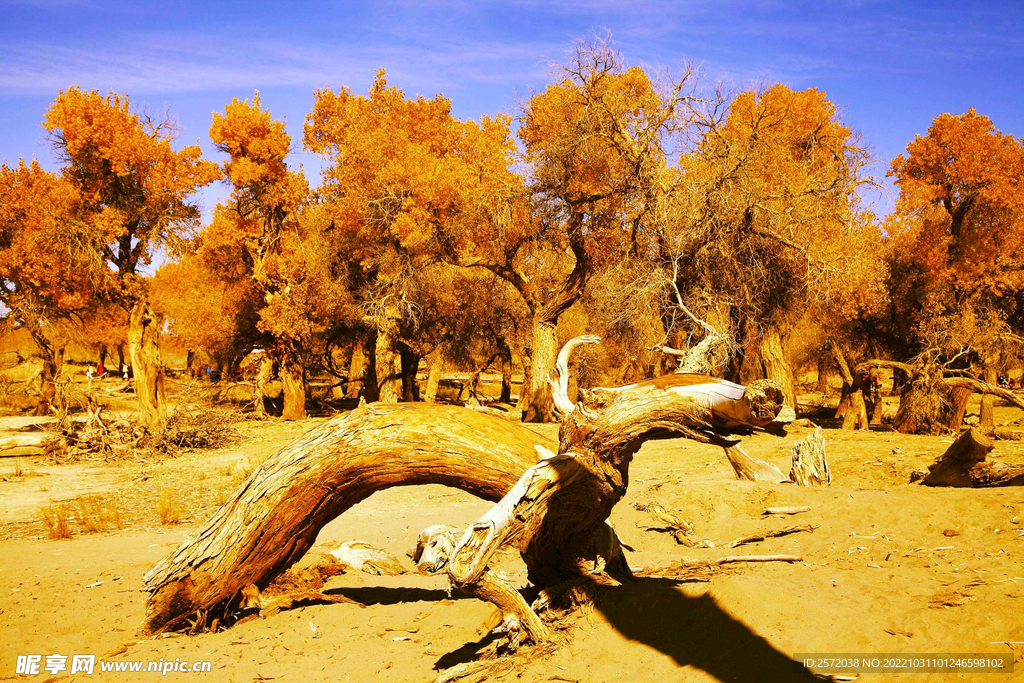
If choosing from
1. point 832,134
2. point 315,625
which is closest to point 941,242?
point 832,134

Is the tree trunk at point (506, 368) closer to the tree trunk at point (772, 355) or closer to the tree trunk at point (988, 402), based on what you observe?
the tree trunk at point (772, 355)

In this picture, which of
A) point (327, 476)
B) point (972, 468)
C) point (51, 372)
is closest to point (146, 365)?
point (51, 372)

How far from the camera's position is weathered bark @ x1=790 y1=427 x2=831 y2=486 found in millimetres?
8867

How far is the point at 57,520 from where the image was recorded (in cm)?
930

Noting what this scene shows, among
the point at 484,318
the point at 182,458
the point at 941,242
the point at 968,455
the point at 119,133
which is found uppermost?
the point at 119,133

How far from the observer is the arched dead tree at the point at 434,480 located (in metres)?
4.52

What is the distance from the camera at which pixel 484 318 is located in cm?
2366

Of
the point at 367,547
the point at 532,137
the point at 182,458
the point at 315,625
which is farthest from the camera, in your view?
the point at 532,137

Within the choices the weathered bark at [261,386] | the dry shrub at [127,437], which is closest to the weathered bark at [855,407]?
the dry shrub at [127,437]

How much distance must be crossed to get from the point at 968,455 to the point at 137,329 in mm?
17970

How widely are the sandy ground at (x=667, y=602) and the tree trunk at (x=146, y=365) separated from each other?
765cm

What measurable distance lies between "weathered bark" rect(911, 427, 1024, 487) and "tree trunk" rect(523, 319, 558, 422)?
10792 mm

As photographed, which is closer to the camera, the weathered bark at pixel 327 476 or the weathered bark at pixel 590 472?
the weathered bark at pixel 590 472

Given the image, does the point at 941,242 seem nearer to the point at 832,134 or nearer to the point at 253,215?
the point at 832,134
